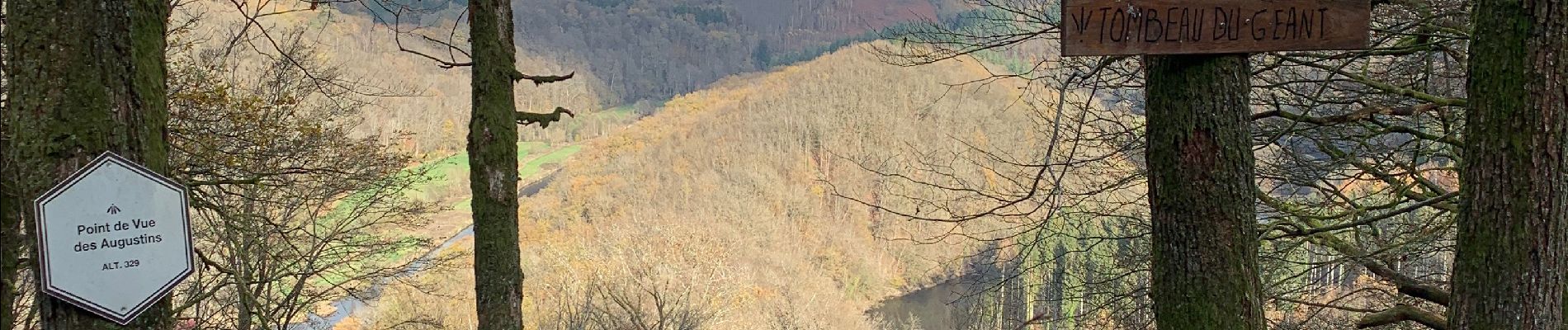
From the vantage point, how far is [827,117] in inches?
2731

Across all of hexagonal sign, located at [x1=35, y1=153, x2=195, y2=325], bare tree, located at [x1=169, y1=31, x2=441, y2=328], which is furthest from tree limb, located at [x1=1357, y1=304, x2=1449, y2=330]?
bare tree, located at [x1=169, y1=31, x2=441, y2=328]

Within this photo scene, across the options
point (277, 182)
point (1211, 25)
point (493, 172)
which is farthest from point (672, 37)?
point (1211, 25)

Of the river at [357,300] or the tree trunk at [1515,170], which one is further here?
the river at [357,300]

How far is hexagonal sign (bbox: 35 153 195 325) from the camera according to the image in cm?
193

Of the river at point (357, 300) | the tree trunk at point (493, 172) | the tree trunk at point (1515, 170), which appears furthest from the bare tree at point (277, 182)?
the tree trunk at point (1515, 170)

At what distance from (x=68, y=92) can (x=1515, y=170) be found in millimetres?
3328

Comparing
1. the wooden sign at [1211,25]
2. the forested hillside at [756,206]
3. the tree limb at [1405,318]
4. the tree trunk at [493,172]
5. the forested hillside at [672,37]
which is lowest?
the forested hillside at [756,206]

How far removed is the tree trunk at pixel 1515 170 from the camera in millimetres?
2346

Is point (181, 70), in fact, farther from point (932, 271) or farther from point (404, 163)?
point (932, 271)

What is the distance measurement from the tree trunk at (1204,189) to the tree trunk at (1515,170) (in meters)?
0.67

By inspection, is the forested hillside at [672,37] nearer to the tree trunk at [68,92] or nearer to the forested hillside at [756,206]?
the forested hillside at [756,206]

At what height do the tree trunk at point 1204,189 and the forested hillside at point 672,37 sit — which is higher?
the forested hillside at point 672,37

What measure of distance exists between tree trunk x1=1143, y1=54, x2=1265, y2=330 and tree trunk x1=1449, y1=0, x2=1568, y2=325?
0.67 m

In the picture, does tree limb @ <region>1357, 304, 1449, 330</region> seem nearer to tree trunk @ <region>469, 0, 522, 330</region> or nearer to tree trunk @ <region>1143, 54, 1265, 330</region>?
→ tree trunk @ <region>1143, 54, 1265, 330</region>
